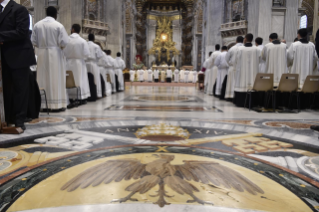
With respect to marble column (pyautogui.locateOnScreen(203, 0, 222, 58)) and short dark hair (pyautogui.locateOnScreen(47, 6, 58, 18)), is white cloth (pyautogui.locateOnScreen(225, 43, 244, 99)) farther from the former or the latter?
marble column (pyautogui.locateOnScreen(203, 0, 222, 58))

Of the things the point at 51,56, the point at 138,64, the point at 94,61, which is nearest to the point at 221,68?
the point at 94,61

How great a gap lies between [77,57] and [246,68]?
4.18 m

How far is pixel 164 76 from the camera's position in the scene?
21609 millimetres

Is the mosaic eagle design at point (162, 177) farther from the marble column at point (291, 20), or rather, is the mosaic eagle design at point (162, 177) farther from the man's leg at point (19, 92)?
the marble column at point (291, 20)

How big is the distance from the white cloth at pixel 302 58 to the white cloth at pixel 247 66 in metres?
0.78

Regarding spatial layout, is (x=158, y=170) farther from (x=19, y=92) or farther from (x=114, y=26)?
(x=114, y=26)

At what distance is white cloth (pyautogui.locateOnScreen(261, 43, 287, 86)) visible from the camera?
5.99 metres

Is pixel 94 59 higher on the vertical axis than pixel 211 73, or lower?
higher

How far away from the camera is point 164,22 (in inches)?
1204

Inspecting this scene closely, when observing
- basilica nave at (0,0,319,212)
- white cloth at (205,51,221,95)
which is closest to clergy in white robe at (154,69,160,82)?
white cloth at (205,51,221,95)

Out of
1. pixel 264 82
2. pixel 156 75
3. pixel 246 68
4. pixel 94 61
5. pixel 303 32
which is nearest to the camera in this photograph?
pixel 264 82

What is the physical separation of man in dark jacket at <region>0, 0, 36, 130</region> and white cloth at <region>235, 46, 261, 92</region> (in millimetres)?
4752

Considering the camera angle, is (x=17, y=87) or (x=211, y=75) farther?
(x=211, y=75)

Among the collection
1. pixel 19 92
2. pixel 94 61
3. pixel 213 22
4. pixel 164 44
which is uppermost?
pixel 213 22
